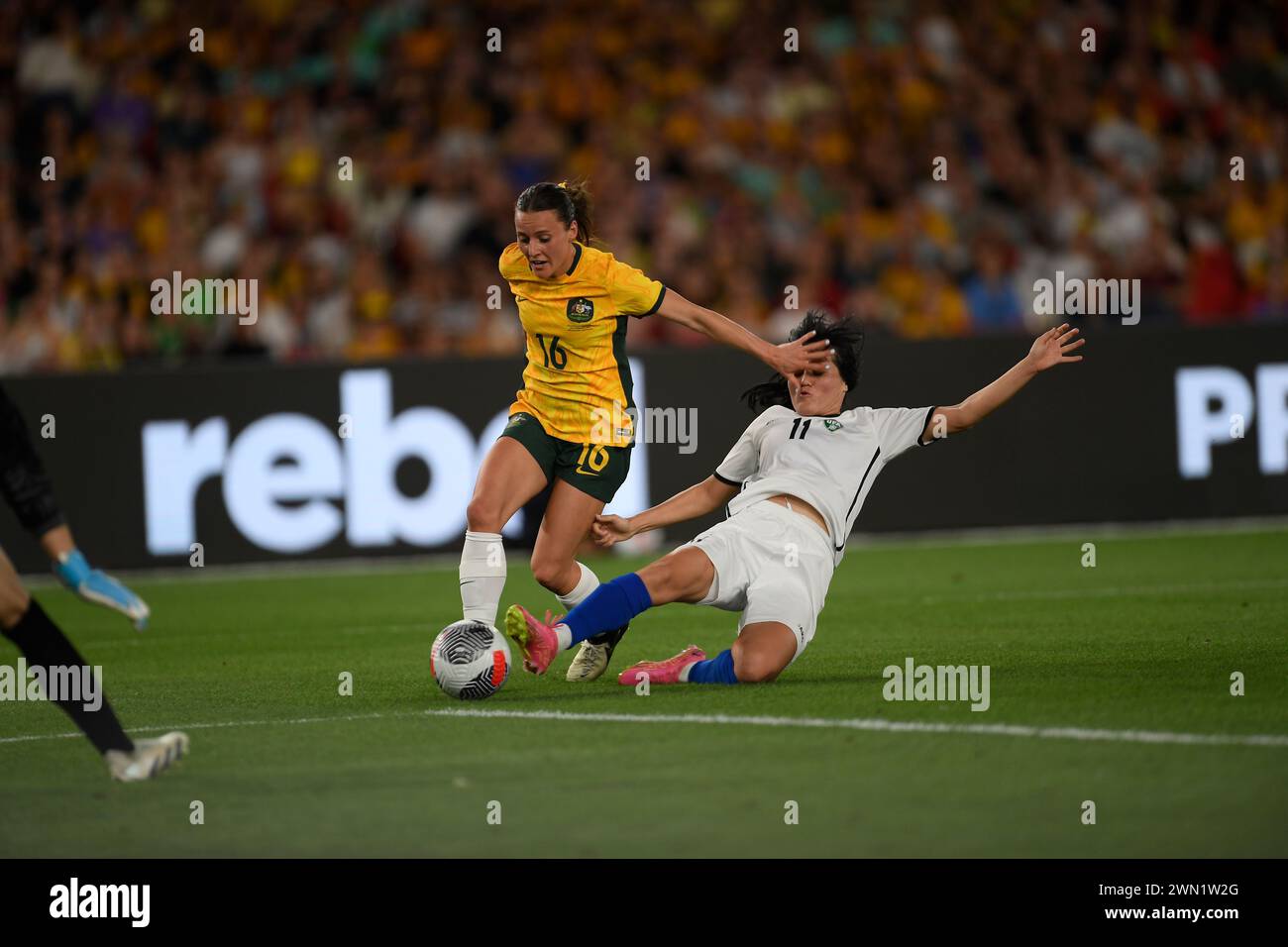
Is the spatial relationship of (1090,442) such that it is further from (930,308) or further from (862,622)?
(862,622)

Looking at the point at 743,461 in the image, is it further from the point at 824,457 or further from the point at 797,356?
the point at 797,356

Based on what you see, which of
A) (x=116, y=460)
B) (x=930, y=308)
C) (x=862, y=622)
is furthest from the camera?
(x=930, y=308)

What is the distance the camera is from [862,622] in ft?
34.6

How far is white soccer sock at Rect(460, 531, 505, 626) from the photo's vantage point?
8.00 m

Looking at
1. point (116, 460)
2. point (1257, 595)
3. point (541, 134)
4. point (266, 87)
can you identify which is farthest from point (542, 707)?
point (266, 87)

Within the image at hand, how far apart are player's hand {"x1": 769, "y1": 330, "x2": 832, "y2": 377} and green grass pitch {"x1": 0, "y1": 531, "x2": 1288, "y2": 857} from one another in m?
1.26

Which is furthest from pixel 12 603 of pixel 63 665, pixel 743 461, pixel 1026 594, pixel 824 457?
pixel 1026 594

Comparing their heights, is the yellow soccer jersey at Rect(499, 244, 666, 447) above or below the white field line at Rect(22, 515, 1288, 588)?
above

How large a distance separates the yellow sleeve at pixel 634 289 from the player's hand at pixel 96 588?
3131 mm

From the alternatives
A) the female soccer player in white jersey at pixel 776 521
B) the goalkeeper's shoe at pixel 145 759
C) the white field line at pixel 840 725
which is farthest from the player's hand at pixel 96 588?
the female soccer player in white jersey at pixel 776 521

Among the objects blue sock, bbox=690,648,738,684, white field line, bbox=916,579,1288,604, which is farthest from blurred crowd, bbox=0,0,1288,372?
blue sock, bbox=690,648,738,684

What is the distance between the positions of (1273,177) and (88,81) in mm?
11244

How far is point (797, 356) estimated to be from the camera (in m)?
7.74

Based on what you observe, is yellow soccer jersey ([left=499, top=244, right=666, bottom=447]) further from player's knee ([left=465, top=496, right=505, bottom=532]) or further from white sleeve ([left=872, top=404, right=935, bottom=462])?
white sleeve ([left=872, top=404, right=935, bottom=462])
